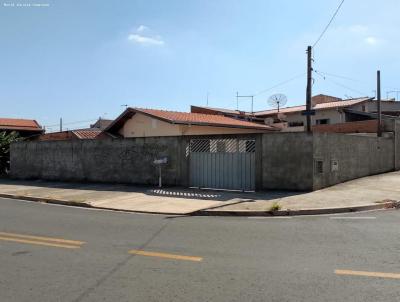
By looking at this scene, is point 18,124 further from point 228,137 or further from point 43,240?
point 43,240

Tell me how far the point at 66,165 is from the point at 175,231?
15.8m

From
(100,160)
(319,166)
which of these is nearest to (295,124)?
(100,160)

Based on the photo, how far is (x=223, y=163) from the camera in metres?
18.0

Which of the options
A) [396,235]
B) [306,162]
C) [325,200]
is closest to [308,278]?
[396,235]

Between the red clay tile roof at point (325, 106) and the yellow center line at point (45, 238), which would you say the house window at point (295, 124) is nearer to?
the red clay tile roof at point (325, 106)

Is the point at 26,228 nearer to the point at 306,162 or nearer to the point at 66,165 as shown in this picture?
the point at 306,162

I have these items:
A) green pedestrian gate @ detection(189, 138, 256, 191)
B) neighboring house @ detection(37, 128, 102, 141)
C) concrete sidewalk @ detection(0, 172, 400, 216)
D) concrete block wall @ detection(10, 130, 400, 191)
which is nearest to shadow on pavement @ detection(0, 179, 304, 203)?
concrete sidewalk @ detection(0, 172, 400, 216)

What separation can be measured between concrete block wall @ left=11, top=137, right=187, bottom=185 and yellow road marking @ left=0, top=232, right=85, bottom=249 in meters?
10.4

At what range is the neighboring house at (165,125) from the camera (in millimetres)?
26953

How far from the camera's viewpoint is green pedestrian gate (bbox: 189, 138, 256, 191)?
17.5 m

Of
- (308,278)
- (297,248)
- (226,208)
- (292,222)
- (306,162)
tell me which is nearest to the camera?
(308,278)

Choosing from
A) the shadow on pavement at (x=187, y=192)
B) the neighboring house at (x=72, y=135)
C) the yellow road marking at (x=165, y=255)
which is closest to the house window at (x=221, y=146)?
the shadow on pavement at (x=187, y=192)

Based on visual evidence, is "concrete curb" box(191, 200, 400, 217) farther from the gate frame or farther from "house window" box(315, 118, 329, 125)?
"house window" box(315, 118, 329, 125)

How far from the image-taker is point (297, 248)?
25.4ft
